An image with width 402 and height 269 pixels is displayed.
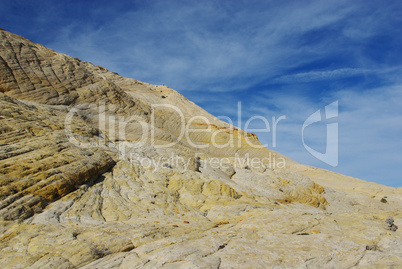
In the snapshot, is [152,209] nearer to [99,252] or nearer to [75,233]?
[75,233]

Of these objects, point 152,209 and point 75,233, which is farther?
point 152,209

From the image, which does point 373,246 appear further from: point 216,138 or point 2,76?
point 216,138

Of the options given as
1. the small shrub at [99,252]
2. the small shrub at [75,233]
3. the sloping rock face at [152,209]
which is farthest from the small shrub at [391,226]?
the small shrub at [75,233]


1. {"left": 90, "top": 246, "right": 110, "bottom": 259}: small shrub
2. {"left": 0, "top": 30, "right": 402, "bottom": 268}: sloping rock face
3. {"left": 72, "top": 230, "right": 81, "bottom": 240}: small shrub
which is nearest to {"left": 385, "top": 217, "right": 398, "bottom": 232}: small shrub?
{"left": 0, "top": 30, "right": 402, "bottom": 268}: sloping rock face

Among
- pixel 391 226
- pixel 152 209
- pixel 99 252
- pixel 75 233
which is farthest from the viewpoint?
pixel 152 209

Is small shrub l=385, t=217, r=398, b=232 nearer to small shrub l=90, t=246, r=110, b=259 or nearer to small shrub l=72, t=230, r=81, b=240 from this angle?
small shrub l=90, t=246, r=110, b=259

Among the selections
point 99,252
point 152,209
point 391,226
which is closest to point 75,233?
point 99,252

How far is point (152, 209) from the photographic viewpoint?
16938 mm

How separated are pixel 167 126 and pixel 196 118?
16.6 meters

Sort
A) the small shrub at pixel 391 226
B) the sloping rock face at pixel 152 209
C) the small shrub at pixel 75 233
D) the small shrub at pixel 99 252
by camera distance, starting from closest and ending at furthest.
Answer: the sloping rock face at pixel 152 209 → the small shrub at pixel 99 252 → the small shrub at pixel 391 226 → the small shrub at pixel 75 233

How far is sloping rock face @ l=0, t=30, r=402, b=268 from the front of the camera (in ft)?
27.2

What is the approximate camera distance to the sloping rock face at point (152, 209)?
8.30 m

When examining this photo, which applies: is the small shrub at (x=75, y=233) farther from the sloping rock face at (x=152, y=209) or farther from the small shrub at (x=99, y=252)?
the small shrub at (x=99, y=252)

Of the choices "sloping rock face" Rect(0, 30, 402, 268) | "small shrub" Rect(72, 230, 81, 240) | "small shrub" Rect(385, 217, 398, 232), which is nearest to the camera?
"sloping rock face" Rect(0, 30, 402, 268)
